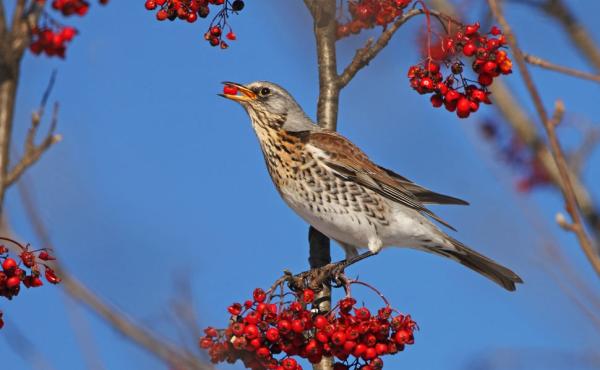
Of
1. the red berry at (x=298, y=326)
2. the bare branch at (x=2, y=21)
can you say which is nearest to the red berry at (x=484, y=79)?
the red berry at (x=298, y=326)

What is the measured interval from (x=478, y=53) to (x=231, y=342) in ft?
5.26

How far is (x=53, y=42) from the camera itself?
2.68 metres

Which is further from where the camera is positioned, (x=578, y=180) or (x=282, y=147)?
(x=282, y=147)

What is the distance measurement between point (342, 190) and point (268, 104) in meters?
0.79

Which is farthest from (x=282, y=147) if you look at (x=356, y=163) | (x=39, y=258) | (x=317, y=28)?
(x=39, y=258)

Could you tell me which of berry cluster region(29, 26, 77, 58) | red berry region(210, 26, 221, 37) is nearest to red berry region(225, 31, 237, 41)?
red berry region(210, 26, 221, 37)

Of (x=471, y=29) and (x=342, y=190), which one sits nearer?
(x=471, y=29)

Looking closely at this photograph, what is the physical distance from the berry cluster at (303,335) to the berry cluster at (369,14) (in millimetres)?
1528

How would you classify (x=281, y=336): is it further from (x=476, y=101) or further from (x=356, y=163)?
(x=356, y=163)

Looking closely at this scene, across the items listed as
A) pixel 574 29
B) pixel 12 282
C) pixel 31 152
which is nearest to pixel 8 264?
pixel 12 282

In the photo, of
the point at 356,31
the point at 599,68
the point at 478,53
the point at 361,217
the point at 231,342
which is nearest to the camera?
the point at 231,342

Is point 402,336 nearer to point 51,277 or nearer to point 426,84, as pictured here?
point 426,84

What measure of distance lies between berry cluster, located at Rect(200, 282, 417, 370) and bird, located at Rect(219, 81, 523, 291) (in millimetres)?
1513

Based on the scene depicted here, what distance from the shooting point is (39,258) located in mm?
3002
